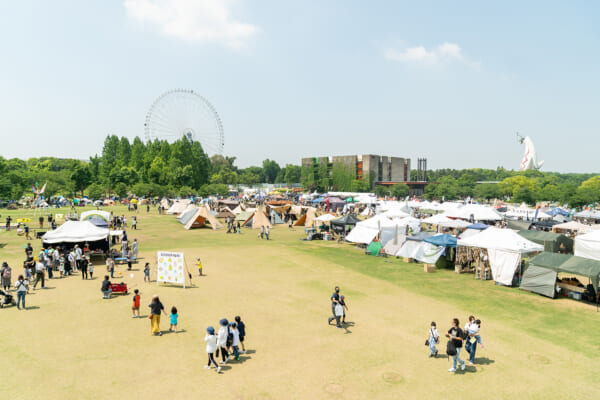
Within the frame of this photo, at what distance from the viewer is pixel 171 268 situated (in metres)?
16.7

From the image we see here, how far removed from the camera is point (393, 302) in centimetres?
1489

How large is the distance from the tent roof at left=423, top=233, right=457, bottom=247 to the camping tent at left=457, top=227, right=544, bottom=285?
2105 mm

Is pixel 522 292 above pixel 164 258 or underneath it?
underneath

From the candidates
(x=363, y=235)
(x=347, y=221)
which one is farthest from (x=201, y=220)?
(x=363, y=235)

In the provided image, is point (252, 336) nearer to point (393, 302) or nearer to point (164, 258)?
point (393, 302)

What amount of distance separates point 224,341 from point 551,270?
15.4m

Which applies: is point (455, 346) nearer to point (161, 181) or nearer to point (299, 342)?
point (299, 342)

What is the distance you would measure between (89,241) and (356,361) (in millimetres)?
19695

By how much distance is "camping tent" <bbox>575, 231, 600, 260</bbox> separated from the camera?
20.6 metres

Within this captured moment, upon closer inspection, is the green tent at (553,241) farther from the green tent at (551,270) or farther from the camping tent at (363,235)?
the camping tent at (363,235)

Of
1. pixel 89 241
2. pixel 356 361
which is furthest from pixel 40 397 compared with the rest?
pixel 89 241

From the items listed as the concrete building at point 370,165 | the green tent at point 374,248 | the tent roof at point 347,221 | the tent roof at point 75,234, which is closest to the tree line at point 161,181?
the concrete building at point 370,165

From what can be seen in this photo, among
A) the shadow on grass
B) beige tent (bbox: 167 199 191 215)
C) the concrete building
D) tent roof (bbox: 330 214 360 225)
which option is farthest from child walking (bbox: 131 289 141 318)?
the concrete building

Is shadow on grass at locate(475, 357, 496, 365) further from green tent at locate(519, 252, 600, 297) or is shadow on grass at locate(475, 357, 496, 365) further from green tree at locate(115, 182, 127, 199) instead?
green tree at locate(115, 182, 127, 199)
